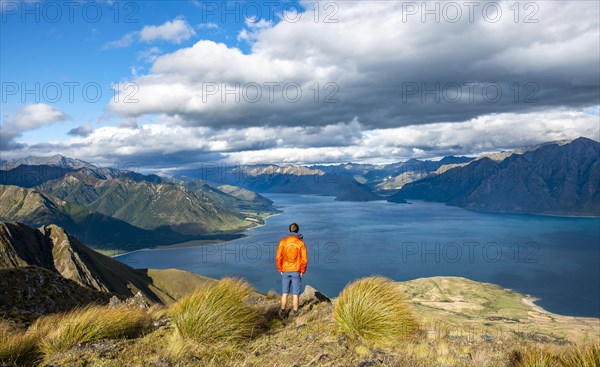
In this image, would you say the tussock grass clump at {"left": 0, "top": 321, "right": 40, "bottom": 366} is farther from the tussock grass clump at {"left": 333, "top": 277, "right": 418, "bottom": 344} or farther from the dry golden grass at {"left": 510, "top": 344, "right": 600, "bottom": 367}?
the dry golden grass at {"left": 510, "top": 344, "right": 600, "bottom": 367}

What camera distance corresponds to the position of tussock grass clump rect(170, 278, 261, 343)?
1017 cm

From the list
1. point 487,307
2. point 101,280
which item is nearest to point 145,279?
point 101,280

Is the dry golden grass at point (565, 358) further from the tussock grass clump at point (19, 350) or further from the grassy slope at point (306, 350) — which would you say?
the tussock grass clump at point (19, 350)

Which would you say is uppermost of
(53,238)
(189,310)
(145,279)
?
(189,310)

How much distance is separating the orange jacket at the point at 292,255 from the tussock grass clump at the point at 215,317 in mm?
2671

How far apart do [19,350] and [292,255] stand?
28.4 feet

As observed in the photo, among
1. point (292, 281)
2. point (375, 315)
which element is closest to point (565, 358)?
point (375, 315)

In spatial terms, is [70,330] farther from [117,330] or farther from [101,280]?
[101,280]

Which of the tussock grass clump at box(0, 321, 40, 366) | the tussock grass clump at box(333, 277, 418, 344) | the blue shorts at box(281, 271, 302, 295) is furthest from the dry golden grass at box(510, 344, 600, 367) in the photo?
the tussock grass clump at box(0, 321, 40, 366)

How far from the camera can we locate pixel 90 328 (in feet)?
34.0

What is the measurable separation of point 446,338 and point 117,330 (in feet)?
35.0

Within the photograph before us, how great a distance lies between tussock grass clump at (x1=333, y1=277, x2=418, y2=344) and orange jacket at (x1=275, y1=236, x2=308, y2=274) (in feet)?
7.64

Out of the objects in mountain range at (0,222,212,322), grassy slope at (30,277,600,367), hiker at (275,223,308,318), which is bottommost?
mountain range at (0,222,212,322)

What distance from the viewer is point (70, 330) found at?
10.1 m
